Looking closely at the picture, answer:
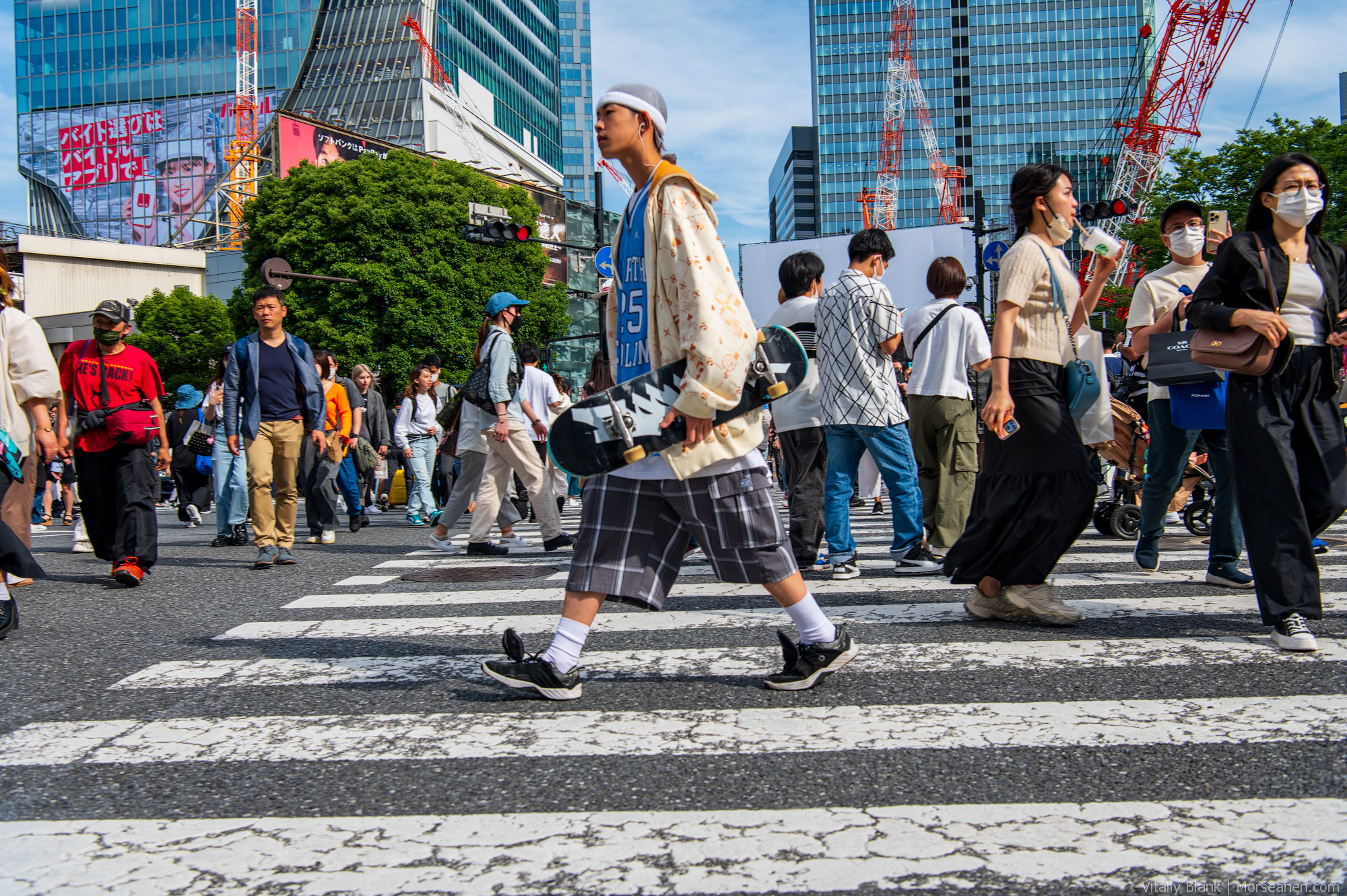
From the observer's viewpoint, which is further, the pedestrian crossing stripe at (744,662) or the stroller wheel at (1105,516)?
the stroller wheel at (1105,516)

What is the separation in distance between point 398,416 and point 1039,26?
15057 centimetres

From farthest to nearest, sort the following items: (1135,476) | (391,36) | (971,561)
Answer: (391,36)
(1135,476)
(971,561)

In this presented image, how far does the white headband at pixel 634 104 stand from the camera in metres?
3.29

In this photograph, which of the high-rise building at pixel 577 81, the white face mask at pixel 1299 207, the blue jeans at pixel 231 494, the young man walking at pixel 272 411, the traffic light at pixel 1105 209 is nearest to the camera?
the white face mask at pixel 1299 207

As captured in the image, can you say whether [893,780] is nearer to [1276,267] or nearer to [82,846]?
[82,846]

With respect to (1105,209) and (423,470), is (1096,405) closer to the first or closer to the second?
(423,470)

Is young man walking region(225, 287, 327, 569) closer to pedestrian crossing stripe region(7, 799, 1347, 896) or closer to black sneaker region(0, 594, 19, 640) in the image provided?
black sneaker region(0, 594, 19, 640)

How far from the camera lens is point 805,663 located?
333cm

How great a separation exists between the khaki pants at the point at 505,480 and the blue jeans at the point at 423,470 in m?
4.30

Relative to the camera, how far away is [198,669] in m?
3.92

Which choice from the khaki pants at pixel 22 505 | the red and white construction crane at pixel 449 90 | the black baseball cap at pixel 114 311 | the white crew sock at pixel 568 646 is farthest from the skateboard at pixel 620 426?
the red and white construction crane at pixel 449 90

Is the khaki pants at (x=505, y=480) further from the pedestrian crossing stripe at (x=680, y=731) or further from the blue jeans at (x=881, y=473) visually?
the pedestrian crossing stripe at (x=680, y=731)

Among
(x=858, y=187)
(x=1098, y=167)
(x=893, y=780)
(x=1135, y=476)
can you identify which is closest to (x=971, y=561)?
(x=893, y=780)

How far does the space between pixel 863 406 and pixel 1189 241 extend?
2017mm
